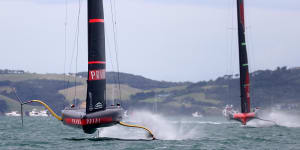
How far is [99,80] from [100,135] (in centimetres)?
560

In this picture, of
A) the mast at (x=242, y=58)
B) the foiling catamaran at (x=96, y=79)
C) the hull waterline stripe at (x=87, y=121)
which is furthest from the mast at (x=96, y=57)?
the mast at (x=242, y=58)

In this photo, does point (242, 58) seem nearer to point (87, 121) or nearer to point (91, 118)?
point (91, 118)

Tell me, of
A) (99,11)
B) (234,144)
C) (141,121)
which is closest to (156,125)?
(141,121)

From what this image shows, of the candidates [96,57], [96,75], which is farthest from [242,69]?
[96,75]

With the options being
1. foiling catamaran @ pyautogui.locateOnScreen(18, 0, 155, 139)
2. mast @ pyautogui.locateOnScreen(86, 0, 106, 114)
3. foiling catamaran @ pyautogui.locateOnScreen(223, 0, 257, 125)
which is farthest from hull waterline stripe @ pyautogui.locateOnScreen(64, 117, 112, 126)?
foiling catamaran @ pyautogui.locateOnScreen(223, 0, 257, 125)

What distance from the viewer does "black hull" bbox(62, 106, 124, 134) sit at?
30.5 m

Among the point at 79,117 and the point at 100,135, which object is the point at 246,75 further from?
the point at 79,117

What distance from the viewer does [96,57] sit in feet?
104

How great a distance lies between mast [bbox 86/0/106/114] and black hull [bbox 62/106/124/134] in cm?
54

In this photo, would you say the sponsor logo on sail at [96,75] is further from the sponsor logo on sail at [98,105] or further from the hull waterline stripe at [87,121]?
the hull waterline stripe at [87,121]

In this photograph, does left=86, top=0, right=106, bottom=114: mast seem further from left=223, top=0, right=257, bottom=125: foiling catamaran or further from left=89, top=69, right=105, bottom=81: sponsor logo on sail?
left=223, top=0, right=257, bottom=125: foiling catamaran

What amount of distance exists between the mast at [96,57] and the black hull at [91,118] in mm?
545

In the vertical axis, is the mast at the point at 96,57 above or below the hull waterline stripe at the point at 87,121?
above

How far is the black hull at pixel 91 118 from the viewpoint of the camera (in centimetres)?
3048
